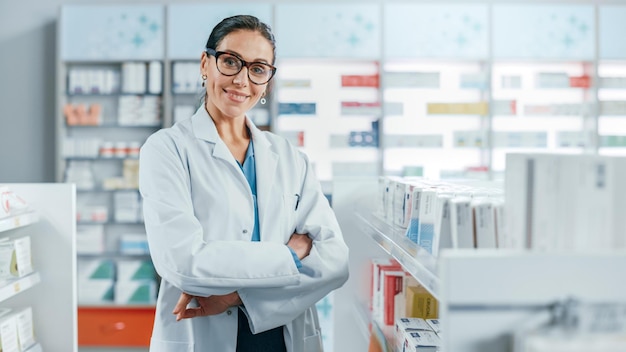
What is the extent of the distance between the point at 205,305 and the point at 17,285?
1.62 meters

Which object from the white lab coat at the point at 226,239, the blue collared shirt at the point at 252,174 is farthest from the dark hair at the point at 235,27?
the blue collared shirt at the point at 252,174

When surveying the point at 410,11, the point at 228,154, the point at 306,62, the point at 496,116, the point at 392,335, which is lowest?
the point at 392,335

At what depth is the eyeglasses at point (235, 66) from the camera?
1.89 m

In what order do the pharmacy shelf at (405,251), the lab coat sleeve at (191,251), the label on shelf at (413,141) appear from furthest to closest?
the label on shelf at (413,141) → the lab coat sleeve at (191,251) → the pharmacy shelf at (405,251)

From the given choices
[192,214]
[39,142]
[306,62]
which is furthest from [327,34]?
[192,214]

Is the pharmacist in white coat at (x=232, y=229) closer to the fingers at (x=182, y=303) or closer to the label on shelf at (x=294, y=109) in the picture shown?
the fingers at (x=182, y=303)

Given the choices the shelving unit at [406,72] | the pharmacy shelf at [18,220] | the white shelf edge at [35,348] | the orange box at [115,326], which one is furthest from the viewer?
the shelving unit at [406,72]

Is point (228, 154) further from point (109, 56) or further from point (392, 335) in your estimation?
point (109, 56)

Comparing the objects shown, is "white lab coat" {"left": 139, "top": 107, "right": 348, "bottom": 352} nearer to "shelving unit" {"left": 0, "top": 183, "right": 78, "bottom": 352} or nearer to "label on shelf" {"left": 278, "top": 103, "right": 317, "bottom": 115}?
"shelving unit" {"left": 0, "top": 183, "right": 78, "bottom": 352}

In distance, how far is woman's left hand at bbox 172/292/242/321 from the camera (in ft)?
5.90

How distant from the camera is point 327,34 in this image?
18.5ft

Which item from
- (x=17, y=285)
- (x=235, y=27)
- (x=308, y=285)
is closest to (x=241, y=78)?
(x=235, y=27)

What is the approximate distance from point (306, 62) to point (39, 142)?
266 centimetres

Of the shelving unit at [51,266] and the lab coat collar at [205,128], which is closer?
the lab coat collar at [205,128]
